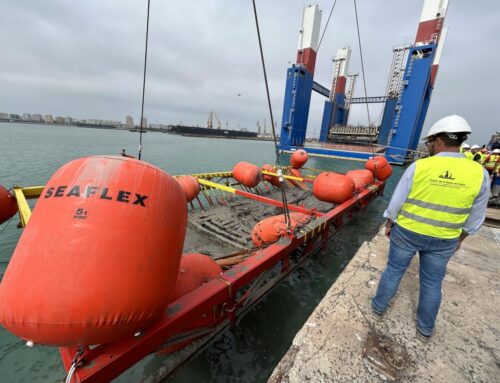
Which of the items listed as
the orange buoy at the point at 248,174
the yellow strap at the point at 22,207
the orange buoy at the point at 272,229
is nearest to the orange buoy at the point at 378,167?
the orange buoy at the point at 248,174

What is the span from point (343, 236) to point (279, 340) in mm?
3903

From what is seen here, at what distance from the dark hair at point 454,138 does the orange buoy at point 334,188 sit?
124 inches

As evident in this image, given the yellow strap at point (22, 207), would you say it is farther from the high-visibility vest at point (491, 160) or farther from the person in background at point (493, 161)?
the high-visibility vest at point (491, 160)

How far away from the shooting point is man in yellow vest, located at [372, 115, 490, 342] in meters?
1.62

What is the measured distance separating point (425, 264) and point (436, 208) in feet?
1.63

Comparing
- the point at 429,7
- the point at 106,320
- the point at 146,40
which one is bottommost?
the point at 106,320

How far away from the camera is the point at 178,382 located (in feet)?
7.23

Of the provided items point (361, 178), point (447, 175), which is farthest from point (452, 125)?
point (361, 178)

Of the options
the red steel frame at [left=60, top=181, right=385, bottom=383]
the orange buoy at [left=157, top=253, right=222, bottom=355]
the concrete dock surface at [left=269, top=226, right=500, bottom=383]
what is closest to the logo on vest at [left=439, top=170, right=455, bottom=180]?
the concrete dock surface at [left=269, top=226, right=500, bottom=383]

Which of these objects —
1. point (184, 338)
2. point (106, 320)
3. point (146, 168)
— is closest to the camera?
point (106, 320)

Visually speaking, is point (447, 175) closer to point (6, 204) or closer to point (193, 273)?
point (193, 273)

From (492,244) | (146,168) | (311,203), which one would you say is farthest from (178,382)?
(311,203)

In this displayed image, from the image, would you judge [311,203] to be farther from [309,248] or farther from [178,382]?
[178,382]

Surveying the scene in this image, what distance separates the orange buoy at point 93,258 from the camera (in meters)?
1.04
